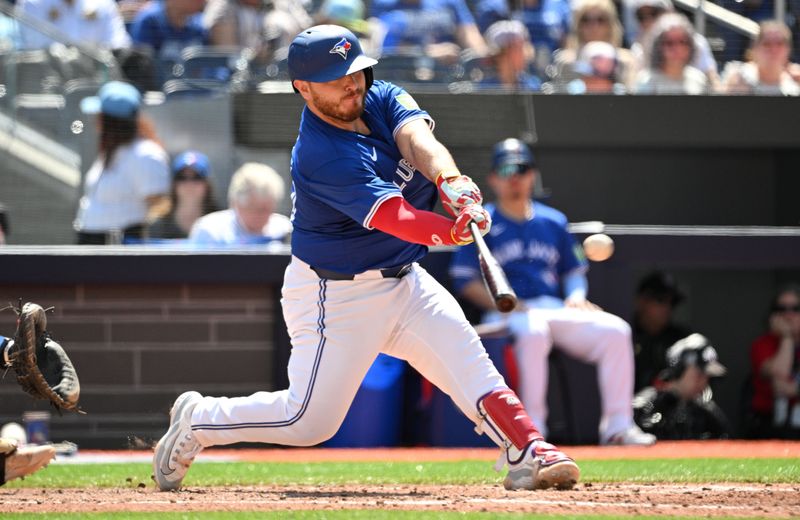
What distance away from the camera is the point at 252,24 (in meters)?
9.58

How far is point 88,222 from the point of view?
816 cm

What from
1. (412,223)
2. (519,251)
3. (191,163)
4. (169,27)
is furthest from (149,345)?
(412,223)

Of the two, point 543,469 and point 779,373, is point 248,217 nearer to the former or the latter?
A: point 779,373

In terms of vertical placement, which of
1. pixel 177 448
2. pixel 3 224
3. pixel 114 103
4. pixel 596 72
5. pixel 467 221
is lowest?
→ pixel 177 448

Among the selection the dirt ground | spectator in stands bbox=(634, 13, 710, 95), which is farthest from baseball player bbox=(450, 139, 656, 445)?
the dirt ground

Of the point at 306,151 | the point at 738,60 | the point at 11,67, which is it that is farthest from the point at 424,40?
the point at 306,151

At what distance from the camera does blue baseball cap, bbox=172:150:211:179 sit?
826 cm

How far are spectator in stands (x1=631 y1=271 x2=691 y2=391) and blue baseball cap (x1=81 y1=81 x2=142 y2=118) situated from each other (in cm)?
352

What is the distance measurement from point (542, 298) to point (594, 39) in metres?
2.68

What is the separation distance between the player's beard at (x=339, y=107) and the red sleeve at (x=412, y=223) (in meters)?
0.40

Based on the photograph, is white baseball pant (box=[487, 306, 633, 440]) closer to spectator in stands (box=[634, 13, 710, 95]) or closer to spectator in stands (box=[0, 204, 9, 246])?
spectator in stands (box=[634, 13, 710, 95])

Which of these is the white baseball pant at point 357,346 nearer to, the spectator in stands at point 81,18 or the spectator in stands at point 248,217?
the spectator in stands at point 248,217

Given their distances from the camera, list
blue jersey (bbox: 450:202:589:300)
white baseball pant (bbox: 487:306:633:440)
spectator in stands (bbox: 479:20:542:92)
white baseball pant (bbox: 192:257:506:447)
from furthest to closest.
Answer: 1. spectator in stands (bbox: 479:20:542:92)
2. blue jersey (bbox: 450:202:589:300)
3. white baseball pant (bbox: 487:306:633:440)
4. white baseball pant (bbox: 192:257:506:447)

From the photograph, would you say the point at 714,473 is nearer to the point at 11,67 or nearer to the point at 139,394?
the point at 139,394
